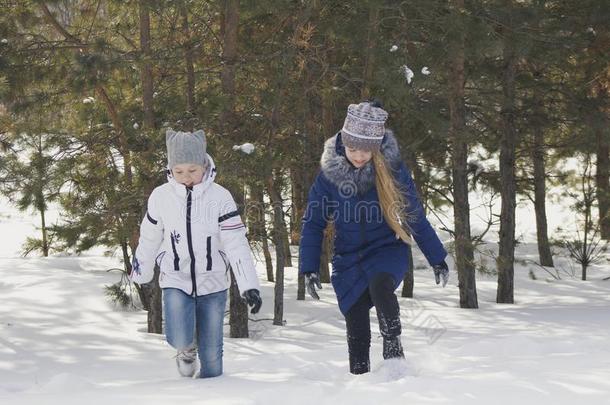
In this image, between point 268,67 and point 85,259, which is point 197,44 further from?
point 85,259

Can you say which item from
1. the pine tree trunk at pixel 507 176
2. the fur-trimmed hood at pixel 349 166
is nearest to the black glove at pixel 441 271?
the fur-trimmed hood at pixel 349 166

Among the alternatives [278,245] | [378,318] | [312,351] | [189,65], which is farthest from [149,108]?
[378,318]

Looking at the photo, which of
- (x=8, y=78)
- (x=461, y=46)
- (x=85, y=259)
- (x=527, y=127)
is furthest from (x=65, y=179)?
(x=85, y=259)

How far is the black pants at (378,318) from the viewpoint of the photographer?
14.3 feet

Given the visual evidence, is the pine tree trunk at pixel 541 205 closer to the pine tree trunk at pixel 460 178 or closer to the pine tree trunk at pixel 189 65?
the pine tree trunk at pixel 460 178

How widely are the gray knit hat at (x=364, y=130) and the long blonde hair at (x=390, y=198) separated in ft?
0.27

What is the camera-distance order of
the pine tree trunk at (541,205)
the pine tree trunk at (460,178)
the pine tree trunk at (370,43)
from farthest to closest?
1. the pine tree trunk at (541,205)
2. the pine tree trunk at (460,178)
3. the pine tree trunk at (370,43)

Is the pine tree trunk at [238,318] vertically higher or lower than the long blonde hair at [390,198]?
lower

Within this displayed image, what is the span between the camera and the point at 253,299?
443 cm

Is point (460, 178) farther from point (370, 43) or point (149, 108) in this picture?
point (149, 108)

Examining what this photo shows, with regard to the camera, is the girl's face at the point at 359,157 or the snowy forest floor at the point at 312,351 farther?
the girl's face at the point at 359,157

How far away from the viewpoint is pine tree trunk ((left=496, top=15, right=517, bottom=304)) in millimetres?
13734

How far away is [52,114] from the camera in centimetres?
1126

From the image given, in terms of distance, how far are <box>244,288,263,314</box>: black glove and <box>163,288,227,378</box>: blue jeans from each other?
0.30 metres
